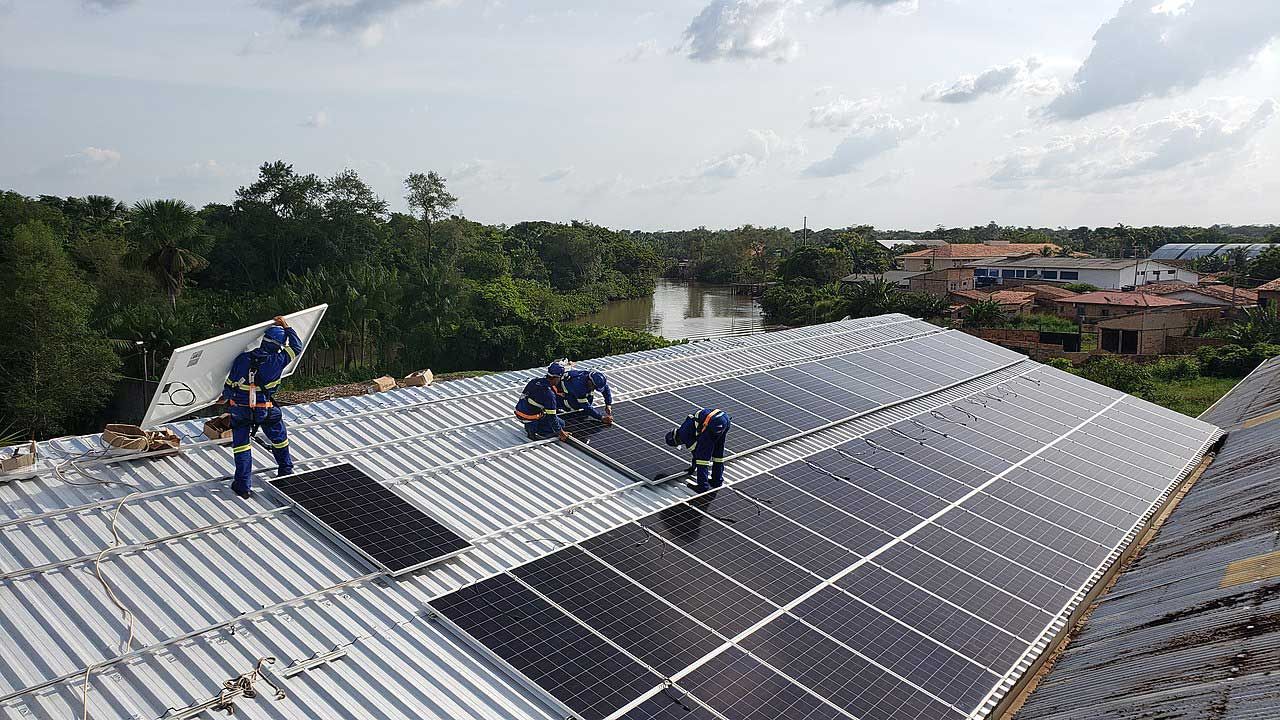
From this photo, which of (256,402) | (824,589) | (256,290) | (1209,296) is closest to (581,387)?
(256,402)

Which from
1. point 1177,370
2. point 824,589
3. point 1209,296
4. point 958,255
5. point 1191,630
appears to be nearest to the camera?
point 824,589

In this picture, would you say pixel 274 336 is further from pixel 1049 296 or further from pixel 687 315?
pixel 687 315

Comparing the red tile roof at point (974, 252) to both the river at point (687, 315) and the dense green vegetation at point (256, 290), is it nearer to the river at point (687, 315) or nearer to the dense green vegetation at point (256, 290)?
the river at point (687, 315)

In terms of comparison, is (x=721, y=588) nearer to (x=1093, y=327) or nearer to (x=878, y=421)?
(x=878, y=421)

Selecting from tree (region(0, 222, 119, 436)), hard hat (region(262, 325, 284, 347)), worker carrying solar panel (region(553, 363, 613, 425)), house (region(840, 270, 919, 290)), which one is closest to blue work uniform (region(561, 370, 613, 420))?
worker carrying solar panel (region(553, 363, 613, 425))

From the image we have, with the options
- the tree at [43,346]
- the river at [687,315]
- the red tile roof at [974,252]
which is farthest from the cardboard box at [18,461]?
the red tile roof at [974,252]

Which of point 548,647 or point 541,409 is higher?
point 541,409

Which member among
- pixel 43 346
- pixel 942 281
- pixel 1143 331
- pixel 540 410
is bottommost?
pixel 1143 331
